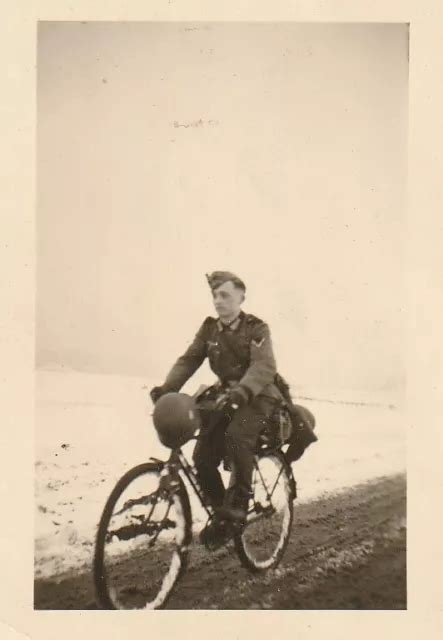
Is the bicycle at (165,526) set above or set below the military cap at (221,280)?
below

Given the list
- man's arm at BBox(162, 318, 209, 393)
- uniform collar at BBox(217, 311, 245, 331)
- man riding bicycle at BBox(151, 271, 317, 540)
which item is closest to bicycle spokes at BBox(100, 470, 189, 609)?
man riding bicycle at BBox(151, 271, 317, 540)

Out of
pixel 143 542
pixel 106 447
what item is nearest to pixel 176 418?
pixel 106 447

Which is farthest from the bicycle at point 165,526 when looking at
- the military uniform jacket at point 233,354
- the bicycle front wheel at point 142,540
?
the military uniform jacket at point 233,354

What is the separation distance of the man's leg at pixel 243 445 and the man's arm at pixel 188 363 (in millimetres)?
147

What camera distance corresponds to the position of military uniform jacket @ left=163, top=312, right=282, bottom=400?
5.67ft

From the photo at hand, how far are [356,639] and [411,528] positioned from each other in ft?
0.93

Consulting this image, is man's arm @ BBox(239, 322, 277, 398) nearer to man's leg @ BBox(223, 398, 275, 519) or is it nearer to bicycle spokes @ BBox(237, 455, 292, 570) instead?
man's leg @ BBox(223, 398, 275, 519)

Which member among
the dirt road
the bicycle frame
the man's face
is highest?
the man's face

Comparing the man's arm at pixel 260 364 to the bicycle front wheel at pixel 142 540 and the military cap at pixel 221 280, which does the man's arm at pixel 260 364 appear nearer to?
the military cap at pixel 221 280

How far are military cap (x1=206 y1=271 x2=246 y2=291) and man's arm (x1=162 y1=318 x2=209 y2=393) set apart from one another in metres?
0.09

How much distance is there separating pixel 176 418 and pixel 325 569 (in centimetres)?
51

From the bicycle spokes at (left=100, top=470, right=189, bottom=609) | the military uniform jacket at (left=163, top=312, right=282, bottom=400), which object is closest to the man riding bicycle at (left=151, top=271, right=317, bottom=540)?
the military uniform jacket at (left=163, top=312, right=282, bottom=400)

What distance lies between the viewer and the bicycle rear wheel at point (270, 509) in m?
1.75

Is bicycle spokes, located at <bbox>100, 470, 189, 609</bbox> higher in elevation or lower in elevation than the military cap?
lower
